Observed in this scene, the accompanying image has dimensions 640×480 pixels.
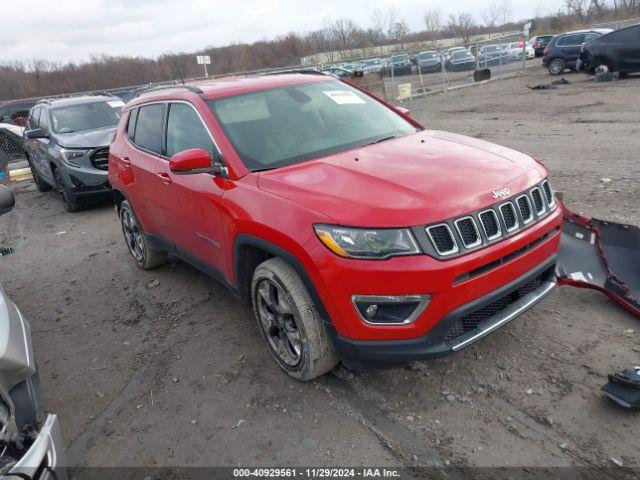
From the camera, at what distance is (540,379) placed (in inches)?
120

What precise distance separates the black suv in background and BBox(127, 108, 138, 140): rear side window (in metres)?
3.50

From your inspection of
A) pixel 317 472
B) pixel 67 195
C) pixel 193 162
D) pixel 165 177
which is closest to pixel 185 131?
pixel 165 177

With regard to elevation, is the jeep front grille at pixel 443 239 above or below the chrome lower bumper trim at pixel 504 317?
above

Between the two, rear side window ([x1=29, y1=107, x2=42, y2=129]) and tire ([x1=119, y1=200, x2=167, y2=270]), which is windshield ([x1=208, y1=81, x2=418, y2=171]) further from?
rear side window ([x1=29, y1=107, x2=42, y2=129])

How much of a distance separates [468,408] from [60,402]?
269 cm

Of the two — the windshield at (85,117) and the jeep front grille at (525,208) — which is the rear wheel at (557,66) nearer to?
the windshield at (85,117)

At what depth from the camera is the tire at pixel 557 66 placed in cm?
2031

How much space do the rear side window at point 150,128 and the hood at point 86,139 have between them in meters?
3.93

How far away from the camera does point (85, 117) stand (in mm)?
9422

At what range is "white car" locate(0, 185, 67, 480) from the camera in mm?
2066

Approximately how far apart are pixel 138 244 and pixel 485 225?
13.2 ft

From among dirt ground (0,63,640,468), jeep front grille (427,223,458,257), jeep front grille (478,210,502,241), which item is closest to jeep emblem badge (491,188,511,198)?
jeep front grille (478,210,502,241)

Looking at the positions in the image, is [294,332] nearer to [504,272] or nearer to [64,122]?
[504,272]

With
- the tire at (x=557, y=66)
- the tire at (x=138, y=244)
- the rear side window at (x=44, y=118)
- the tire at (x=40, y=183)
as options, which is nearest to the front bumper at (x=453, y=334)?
the tire at (x=138, y=244)
